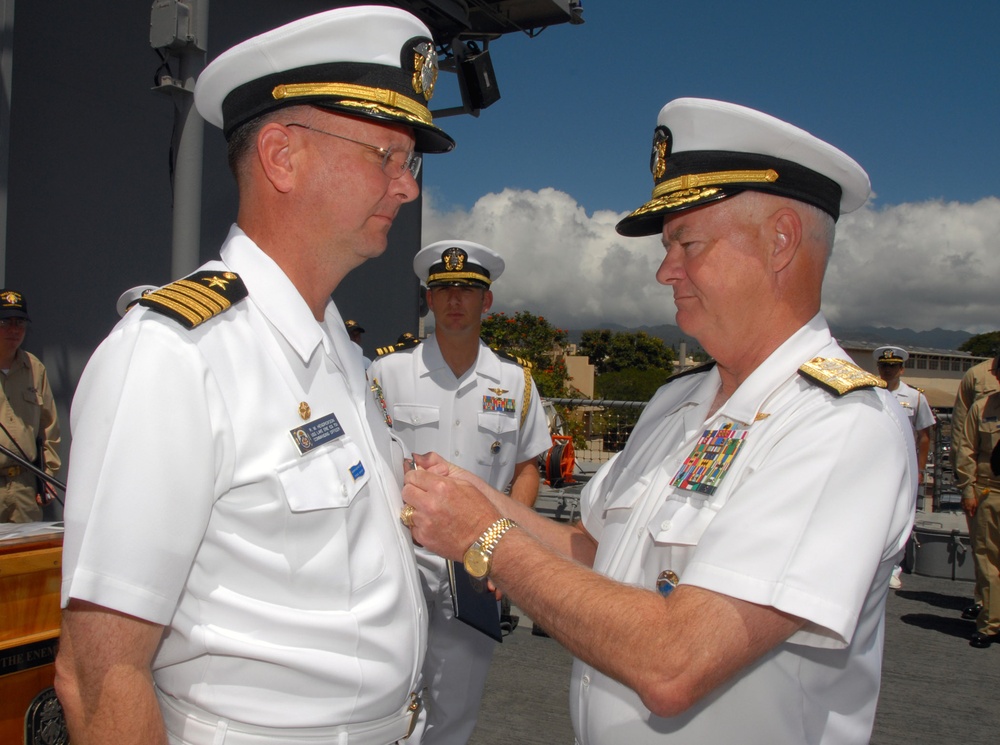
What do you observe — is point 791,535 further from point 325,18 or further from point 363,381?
point 325,18

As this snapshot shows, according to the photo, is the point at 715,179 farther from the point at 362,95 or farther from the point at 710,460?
the point at 362,95

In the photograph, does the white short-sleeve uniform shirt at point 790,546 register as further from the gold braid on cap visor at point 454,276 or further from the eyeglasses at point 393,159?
the gold braid on cap visor at point 454,276

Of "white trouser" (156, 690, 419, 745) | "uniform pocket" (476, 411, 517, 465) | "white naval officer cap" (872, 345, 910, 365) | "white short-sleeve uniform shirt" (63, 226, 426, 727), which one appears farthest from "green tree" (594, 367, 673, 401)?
"white trouser" (156, 690, 419, 745)

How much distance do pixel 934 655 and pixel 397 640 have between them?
531 centimetres

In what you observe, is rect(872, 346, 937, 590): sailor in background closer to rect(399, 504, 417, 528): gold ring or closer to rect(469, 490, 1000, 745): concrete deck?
rect(469, 490, 1000, 745): concrete deck

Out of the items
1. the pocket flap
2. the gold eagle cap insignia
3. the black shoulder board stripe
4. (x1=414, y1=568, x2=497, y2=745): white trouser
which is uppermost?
the gold eagle cap insignia

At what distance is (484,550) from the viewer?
174 centimetres

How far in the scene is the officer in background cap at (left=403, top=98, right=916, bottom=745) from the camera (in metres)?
1.45

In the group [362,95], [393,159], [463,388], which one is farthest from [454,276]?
[362,95]

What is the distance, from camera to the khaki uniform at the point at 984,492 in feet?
18.9

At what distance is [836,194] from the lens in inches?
73.2

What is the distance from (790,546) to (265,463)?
0.99 m

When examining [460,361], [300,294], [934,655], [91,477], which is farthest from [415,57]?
[934,655]

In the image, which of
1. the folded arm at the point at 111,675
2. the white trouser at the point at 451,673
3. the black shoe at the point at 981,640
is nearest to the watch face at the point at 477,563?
the folded arm at the point at 111,675
